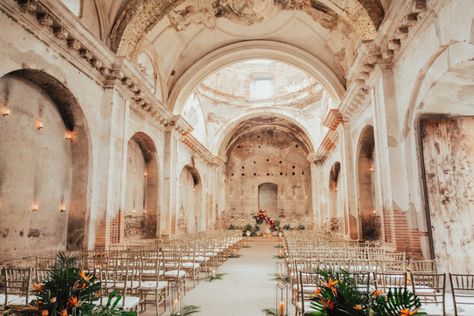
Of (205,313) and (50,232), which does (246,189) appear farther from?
(205,313)

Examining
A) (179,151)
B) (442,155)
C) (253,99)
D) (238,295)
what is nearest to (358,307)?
(238,295)

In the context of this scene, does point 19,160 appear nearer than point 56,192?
Yes

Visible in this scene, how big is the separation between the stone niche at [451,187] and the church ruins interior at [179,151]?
3 centimetres

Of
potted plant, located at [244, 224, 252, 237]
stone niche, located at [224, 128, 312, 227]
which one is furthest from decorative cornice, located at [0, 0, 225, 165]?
stone niche, located at [224, 128, 312, 227]

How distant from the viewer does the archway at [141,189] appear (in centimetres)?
1252

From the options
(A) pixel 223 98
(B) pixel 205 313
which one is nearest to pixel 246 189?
(A) pixel 223 98

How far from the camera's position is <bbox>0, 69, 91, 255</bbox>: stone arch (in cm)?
694

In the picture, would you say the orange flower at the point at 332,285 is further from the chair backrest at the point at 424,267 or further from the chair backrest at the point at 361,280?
the chair backrest at the point at 424,267

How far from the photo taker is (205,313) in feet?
17.6

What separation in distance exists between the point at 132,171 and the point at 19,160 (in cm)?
575

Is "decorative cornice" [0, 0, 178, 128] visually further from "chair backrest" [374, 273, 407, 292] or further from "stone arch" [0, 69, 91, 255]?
"chair backrest" [374, 273, 407, 292]

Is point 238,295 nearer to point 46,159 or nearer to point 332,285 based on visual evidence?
point 332,285

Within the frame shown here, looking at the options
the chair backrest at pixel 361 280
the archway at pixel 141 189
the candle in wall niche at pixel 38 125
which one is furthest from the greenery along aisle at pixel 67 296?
the archway at pixel 141 189

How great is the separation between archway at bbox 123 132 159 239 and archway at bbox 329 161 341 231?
1005cm
